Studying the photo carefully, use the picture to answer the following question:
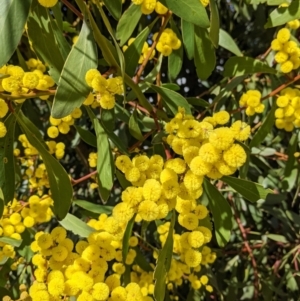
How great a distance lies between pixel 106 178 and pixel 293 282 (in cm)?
A: 140

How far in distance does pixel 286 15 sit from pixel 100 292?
94cm

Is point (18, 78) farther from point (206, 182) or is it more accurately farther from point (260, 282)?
point (260, 282)

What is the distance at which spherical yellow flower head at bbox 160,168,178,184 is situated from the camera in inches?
A: 38.9

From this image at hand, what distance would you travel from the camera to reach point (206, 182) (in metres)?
1.28

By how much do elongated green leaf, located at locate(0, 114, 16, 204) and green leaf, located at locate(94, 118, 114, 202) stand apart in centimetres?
21

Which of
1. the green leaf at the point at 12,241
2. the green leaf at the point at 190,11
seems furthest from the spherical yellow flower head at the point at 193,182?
the green leaf at the point at 12,241

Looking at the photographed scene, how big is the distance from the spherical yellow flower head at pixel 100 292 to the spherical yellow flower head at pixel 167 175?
23 cm

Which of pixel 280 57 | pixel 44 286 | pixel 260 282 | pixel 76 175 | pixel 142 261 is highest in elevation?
pixel 280 57

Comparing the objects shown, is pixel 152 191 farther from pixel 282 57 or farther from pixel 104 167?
pixel 282 57

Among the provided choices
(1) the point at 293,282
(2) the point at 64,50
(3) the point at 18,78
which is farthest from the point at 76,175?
(3) the point at 18,78

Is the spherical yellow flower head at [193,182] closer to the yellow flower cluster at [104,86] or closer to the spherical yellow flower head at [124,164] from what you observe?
the spherical yellow flower head at [124,164]

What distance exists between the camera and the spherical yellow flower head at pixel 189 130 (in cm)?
100

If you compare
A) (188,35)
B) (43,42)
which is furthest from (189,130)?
(188,35)

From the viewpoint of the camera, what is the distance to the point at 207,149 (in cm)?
93
